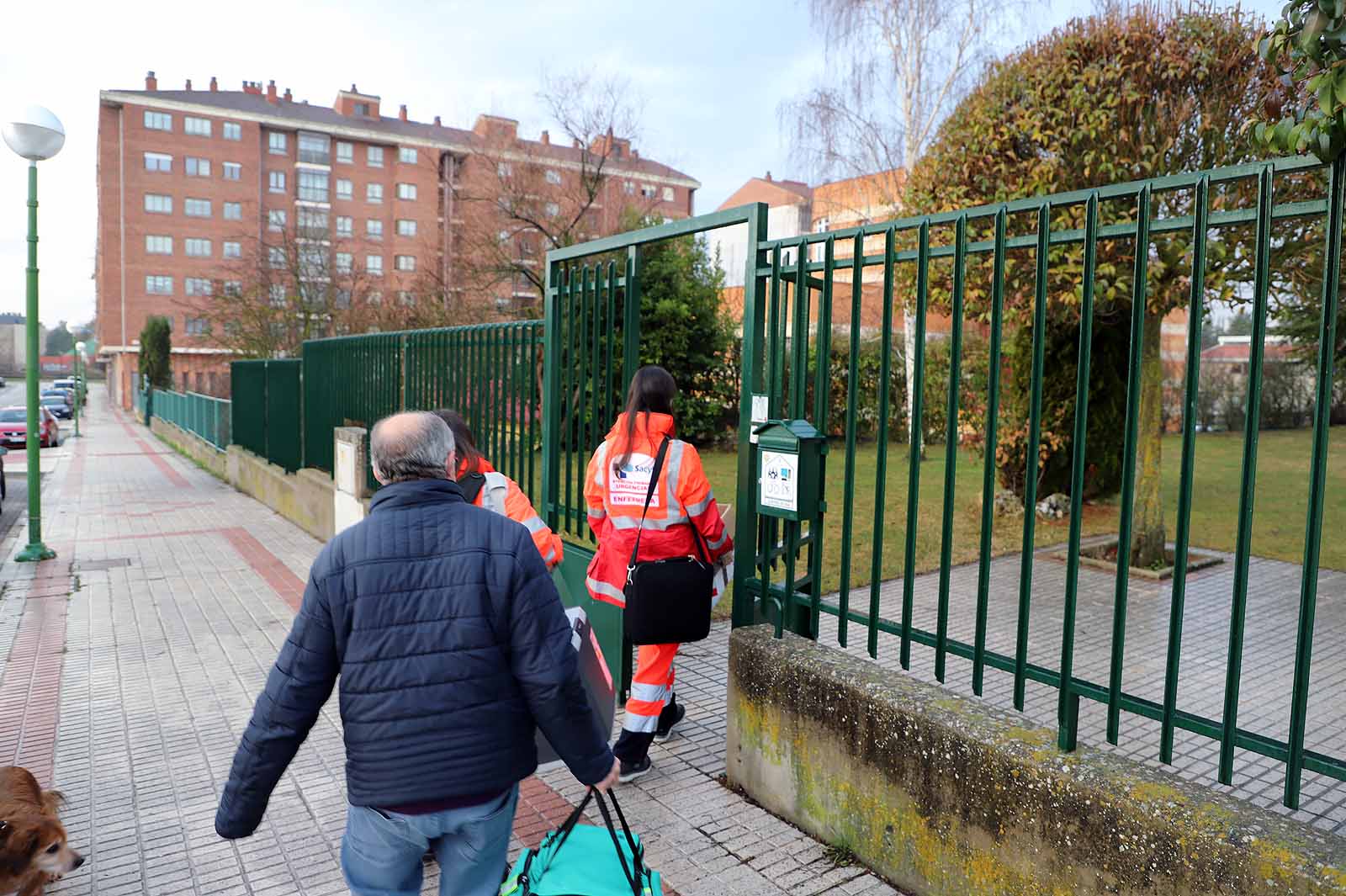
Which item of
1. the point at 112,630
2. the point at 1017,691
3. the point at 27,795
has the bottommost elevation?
the point at 112,630

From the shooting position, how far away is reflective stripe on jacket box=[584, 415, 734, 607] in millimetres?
4094

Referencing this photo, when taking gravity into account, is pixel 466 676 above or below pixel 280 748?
above

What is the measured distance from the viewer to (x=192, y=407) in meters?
24.5

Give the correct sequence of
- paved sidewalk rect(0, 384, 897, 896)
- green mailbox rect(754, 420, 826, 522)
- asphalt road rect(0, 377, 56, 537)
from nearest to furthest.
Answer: paved sidewalk rect(0, 384, 897, 896), green mailbox rect(754, 420, 826, 522), asphalt road rect(0, 377, 56, 537)

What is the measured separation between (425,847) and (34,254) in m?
9.55

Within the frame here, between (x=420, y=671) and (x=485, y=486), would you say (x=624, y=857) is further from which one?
(x=485, y=486)

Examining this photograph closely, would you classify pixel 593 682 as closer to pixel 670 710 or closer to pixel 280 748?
pixel 280 748

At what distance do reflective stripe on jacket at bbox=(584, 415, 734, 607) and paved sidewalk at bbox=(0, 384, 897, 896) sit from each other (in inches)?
40.4

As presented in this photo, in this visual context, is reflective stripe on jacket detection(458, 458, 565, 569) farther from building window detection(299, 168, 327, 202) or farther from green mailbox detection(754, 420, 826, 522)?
building window detection(299, 168, 327, 202)

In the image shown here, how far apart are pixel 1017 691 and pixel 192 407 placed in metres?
25.4

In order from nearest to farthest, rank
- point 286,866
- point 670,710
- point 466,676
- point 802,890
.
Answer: point 466,676 < point 802,890 < point 286,866 < point 670,710

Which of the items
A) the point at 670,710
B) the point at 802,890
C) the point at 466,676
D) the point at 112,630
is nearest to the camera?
the point at 466,676

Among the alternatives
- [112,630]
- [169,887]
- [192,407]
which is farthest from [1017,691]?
[192,407]

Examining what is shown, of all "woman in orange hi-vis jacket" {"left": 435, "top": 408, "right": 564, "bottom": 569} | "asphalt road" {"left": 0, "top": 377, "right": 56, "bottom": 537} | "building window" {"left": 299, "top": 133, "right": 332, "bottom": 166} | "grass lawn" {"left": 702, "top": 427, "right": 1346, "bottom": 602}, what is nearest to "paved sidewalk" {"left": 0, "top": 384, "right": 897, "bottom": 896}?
"woman in orange hi-vis jacket" {"left": 435, "top": 408, "right": 564, "bottom": 569}
